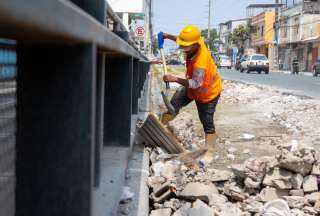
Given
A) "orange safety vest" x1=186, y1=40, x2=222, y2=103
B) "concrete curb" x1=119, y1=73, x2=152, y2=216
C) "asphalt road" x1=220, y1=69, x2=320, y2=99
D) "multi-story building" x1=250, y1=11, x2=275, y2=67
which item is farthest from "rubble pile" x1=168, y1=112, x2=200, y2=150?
"multi-story building" x1=250, y1=11, x2=275, y2=67

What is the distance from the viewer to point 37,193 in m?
1.97

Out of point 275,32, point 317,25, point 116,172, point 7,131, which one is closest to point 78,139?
point 7,131

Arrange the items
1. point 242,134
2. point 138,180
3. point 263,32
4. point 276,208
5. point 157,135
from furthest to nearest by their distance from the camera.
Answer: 1. point 263,32
2. point 242,134
3. point 157,135
4. point 276,208
5. point 138,180

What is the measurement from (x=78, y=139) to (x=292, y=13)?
228 ft

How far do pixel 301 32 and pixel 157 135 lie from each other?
61703mm

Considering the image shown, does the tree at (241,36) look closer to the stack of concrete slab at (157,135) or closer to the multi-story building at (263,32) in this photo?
the multi-story building at (263,32)

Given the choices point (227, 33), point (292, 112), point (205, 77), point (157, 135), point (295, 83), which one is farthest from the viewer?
point (227, 33)

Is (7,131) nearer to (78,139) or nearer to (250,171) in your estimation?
(78,139)

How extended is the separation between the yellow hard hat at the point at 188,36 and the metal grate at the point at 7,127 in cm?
442

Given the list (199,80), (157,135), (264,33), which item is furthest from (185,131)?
(264,33)

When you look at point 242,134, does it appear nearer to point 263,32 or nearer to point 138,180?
point 138,180

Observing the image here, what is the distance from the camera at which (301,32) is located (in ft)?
212

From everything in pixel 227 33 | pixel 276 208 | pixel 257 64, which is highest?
pixel 227 33

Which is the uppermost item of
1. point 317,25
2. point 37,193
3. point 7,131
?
point 317,25
